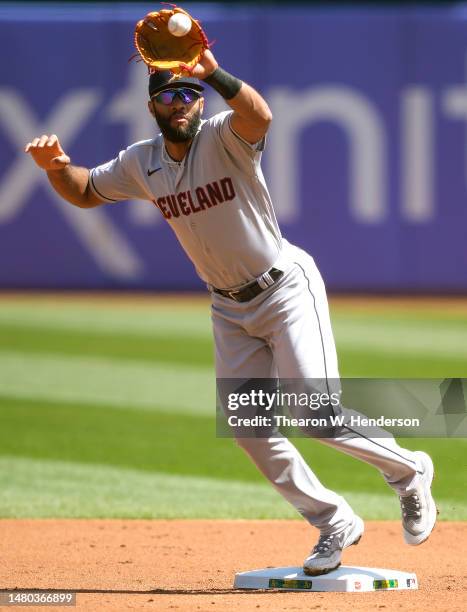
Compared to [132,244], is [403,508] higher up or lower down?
lower down

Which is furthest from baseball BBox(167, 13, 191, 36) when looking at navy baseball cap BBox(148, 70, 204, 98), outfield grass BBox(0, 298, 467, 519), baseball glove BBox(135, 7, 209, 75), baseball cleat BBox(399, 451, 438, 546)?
outfield grass BBox(0, 298, 467, 519)

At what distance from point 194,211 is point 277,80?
1049 cm

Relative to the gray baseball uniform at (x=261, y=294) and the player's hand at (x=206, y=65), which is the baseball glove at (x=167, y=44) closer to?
the player's hand at (x=206, y=65)

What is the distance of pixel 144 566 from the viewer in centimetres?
539

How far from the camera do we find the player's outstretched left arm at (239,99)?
4496 mm

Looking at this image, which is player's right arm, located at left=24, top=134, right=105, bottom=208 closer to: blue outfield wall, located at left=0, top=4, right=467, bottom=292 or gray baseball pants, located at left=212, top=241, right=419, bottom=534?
gray baseball pants, located at left=212, top=241, right=419, bottom=534

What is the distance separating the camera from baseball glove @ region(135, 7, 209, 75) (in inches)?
178

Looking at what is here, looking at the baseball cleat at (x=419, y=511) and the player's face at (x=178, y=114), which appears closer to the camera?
the player's face at (x=178, y=114)

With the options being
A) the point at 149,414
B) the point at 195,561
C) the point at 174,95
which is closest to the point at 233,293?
the point at 174,95

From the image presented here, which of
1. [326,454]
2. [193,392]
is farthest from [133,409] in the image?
[326,454]

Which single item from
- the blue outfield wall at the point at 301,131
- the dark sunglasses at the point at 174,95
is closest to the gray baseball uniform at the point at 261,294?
the dark sunglasses at the point at 174,95

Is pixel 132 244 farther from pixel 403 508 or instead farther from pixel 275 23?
pixel 403 508

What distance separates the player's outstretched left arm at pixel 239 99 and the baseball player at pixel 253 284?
2 centimetres

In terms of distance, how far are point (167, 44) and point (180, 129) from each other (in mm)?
355
